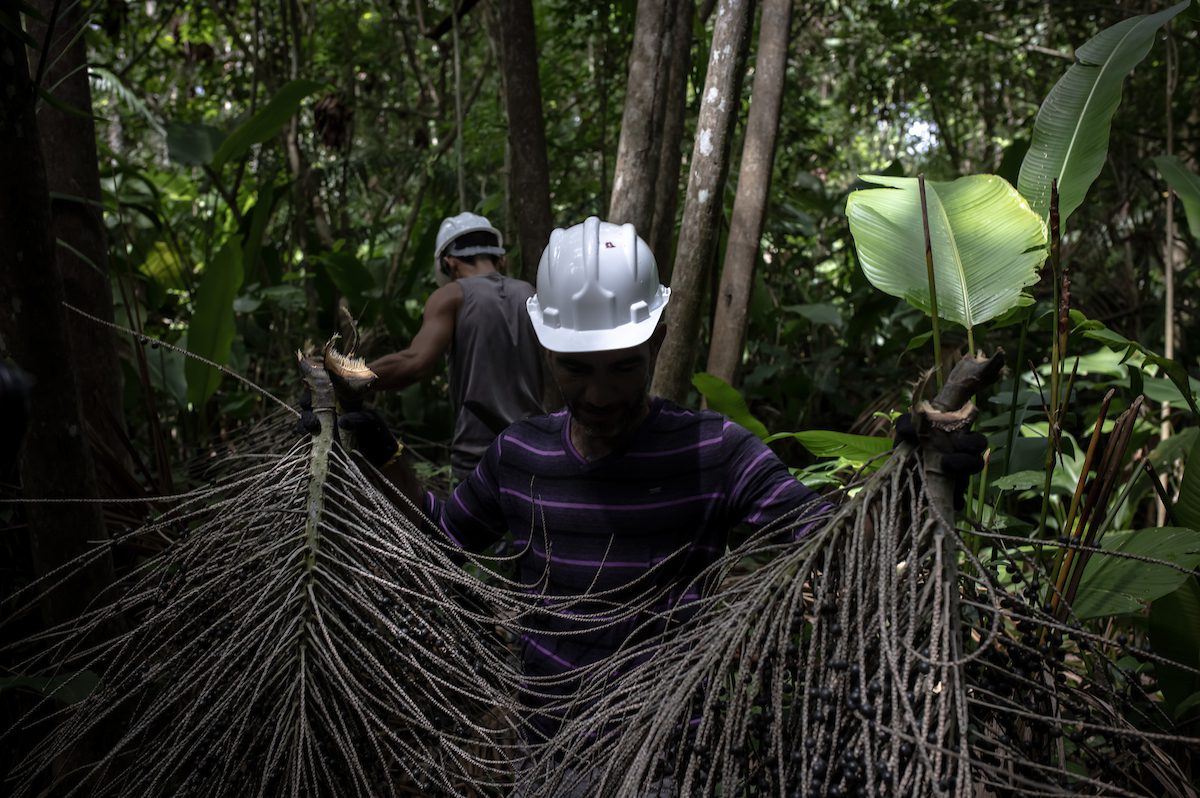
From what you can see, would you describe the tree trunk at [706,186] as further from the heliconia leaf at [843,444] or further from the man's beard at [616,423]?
the man's beard at [616,423]

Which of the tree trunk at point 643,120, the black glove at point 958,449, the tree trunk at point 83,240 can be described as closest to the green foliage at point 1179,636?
the black glove at point 958,449

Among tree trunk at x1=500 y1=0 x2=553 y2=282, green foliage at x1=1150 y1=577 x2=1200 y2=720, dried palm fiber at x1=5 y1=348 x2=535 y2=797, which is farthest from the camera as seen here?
tree trunk at x1=500 y1=0 x2=553 y2=282

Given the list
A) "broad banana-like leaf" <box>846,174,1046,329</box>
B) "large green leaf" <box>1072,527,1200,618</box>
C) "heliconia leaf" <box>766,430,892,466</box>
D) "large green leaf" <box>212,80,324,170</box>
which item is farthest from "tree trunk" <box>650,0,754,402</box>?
"large green leaf" <box>212,80,324,170</box>

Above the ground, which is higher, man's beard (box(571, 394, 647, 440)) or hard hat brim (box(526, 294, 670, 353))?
hard hat brim (box(526, 294, 670, 353))

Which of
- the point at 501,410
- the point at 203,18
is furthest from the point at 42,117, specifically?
the point at 203,18

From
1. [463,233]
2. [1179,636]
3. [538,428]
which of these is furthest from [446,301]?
[1179,636]

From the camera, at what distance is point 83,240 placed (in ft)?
9.83

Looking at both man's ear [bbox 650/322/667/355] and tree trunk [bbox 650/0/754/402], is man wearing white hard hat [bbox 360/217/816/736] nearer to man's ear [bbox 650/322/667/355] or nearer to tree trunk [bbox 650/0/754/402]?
man's ear [bbox 650/322/667/355]

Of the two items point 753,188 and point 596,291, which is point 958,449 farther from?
point 753,188

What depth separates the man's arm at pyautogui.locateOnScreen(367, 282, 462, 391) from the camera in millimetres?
3699

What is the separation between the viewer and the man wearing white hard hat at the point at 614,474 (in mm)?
1817

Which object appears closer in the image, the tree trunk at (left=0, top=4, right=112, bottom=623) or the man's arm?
the tree trunk at (left=0, top=4, right=112, bottom=623)

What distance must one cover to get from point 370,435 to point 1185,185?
2.24 meters

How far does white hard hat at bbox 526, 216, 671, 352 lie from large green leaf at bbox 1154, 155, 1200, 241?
160cm
